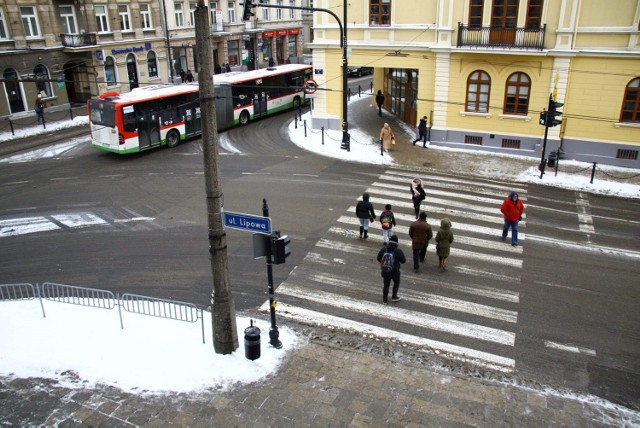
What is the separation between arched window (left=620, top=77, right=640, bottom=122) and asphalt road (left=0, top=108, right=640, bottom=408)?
5105 mm

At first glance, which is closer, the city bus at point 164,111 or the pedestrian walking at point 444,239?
the pedestrian walking at point 444,239

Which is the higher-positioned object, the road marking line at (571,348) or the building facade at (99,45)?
the building facade at (99,45)

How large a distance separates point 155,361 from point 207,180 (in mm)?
3223

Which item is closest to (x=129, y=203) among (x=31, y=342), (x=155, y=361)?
(x=31, y=342)

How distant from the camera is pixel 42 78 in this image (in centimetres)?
3158

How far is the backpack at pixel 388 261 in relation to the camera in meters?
11.3

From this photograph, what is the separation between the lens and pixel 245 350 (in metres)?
9.41

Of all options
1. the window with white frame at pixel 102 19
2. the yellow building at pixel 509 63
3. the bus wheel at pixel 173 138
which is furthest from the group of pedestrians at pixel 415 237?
the window with white frame at pixel 102 19

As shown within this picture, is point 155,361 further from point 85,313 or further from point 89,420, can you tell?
point 85,313

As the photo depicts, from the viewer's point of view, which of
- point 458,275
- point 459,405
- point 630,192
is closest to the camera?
point 459,405

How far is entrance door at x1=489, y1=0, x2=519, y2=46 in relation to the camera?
2205cm

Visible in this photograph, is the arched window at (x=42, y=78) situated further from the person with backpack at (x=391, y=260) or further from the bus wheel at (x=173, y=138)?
the person with backpack at (x=391, y=260)

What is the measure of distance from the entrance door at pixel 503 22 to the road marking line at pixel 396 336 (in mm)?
15363

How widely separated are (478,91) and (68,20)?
81.7 ft
